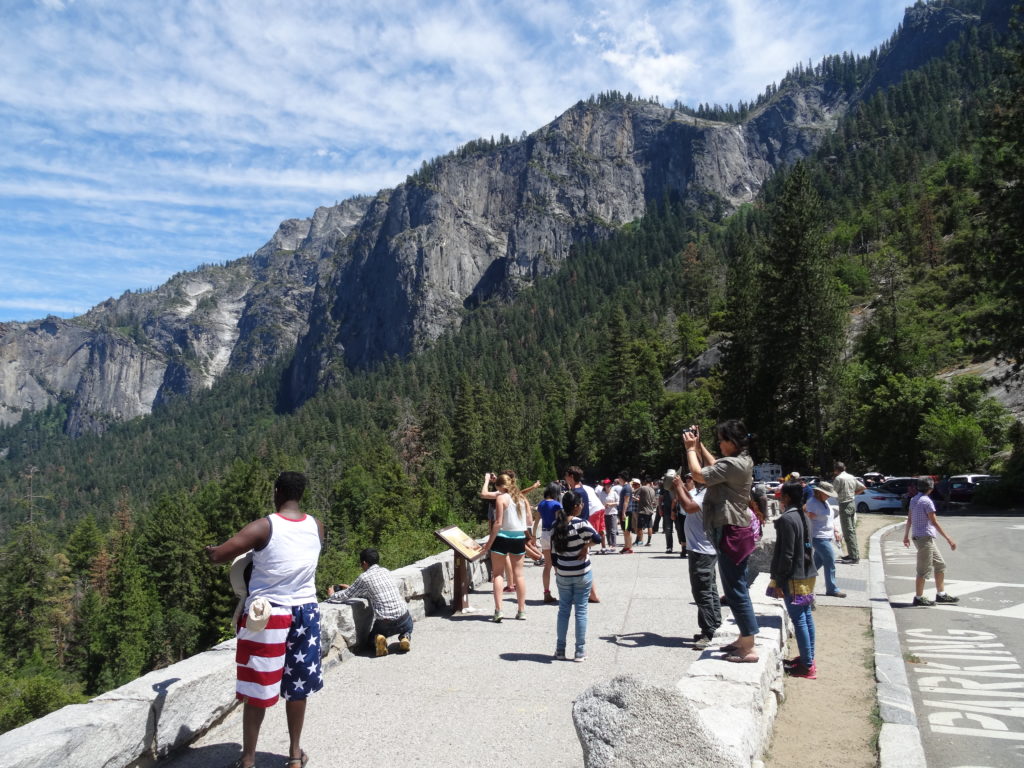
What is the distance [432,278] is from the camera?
192875mm

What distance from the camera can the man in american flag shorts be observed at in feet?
13.6

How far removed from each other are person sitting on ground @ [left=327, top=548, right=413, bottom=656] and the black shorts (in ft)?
5.23

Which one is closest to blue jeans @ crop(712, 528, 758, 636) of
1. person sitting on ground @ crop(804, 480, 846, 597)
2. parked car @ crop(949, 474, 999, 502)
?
person sitting on ground @ crop(804, 480, 846, 597)

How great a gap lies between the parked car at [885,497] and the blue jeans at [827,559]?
736 inches

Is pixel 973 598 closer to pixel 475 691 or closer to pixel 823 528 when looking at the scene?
pixel 823 528

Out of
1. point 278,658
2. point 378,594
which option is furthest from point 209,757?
point 378,594

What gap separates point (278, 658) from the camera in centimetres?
421

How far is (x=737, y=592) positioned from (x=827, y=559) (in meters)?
5.47

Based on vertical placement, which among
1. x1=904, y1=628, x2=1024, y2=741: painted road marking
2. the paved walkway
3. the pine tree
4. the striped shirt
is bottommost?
x1=904, y1=628, x2=1024, y2=741: painted road marking

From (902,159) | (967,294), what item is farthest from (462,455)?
(902,159)

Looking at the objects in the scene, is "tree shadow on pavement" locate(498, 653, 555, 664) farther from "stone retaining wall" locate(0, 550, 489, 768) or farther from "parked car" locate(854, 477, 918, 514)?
"parked car" locate(854, 477, 918, 514)

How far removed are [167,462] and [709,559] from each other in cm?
20950

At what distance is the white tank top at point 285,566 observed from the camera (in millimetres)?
4246

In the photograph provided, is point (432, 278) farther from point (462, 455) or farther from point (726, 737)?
point (726, 737)
